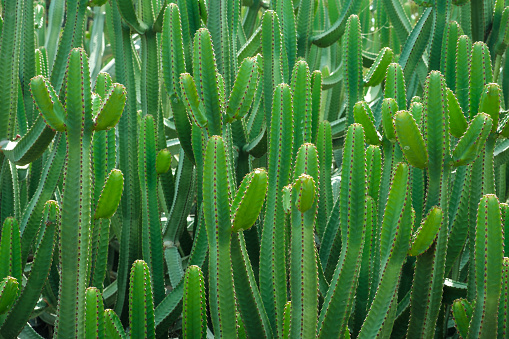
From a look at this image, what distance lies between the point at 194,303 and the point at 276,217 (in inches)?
10.3

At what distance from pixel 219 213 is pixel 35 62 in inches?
36.5

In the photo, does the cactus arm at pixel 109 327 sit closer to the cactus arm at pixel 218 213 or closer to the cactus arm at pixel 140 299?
the cactus arm at pixel 140 299

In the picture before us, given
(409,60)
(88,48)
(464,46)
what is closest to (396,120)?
(464,46)

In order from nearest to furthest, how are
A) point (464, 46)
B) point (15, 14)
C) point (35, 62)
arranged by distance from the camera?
1. point (464, 46)
2. point (15, 14)
3. point (35, 62)

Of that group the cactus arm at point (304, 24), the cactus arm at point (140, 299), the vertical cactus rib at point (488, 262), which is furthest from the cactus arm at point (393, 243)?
the cactus arm at point (304, 24)

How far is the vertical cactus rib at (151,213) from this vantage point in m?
1.52

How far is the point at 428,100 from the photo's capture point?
1.11 meters

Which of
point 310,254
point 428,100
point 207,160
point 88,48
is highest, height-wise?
point 88,48

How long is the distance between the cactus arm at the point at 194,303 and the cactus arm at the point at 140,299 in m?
0.09

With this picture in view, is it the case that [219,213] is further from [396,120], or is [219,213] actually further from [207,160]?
[396,120]

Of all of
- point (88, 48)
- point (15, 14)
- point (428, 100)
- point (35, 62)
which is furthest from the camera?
point (88, 48)

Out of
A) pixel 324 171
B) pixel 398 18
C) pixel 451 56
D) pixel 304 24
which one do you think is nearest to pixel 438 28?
pixel 451 56

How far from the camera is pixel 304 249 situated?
0.97 m

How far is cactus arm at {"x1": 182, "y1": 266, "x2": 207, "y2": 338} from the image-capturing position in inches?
43.8
